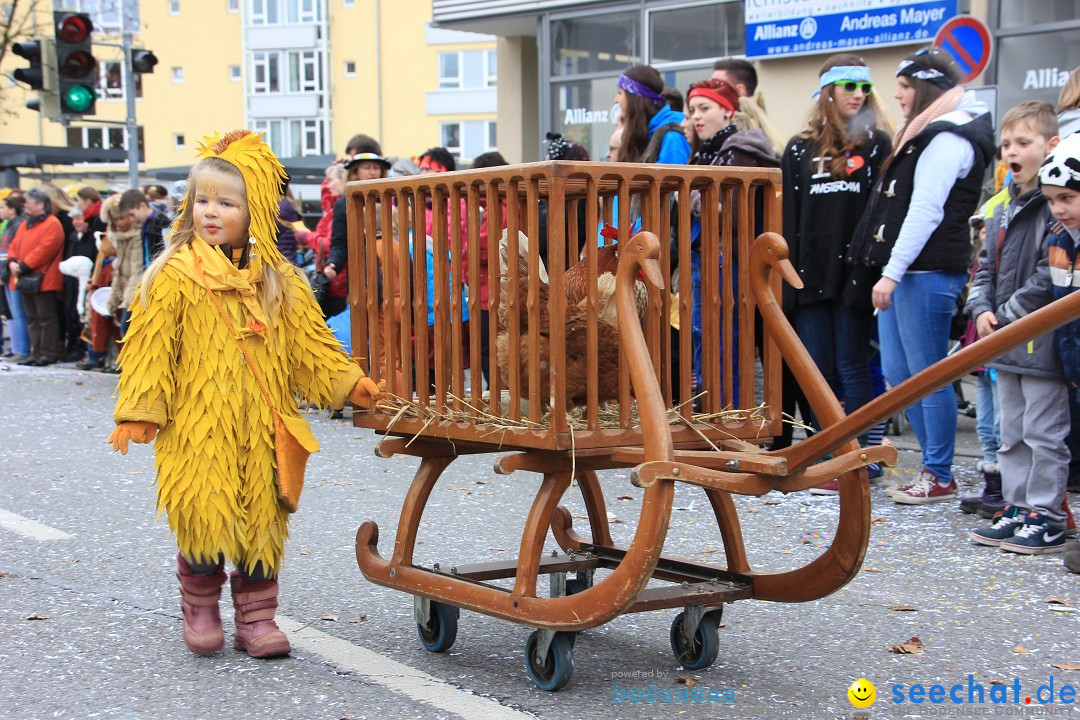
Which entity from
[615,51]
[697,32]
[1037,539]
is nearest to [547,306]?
[1037,539]

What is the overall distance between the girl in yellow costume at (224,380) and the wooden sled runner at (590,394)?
25 centimetres

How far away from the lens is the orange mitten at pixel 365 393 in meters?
4.01

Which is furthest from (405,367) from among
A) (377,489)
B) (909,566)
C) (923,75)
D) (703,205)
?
(923,75)

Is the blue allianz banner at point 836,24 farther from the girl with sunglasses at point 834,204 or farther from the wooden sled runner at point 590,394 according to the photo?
the wooden sled runner at point 590,394

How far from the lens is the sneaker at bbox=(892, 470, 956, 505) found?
20.0 feet

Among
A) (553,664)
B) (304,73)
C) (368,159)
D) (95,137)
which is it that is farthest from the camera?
(95,137)

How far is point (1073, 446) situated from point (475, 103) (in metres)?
42.0

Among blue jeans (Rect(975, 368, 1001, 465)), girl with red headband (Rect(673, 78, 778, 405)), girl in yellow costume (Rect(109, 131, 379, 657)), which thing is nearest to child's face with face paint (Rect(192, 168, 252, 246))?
girl in yellow costume (Rect(109, 131, 379, 657))

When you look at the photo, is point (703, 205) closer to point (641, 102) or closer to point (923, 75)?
point (923, 75)

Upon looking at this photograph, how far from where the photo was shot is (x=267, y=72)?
164 feet

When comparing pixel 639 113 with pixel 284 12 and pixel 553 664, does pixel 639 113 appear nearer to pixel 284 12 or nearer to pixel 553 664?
pixel 553 664

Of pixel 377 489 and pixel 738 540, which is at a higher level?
pixel 738 540

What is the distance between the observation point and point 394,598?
4730 millimetres

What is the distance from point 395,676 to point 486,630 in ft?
1.85
